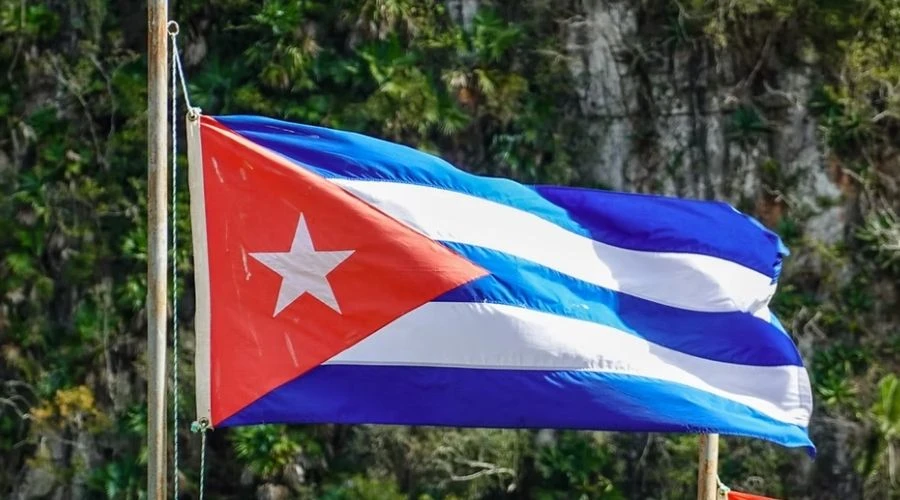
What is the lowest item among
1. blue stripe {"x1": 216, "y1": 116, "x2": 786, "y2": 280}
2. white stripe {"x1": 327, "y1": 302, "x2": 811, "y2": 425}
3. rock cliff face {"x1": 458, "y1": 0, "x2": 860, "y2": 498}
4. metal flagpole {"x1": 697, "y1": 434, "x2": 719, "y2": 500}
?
metal flagpole {"x1": 697, "y1": 434, "x2": 719, "y2": 500}

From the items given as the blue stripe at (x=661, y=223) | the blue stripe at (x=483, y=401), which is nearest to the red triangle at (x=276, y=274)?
the blue stripe at (x=483, y=401)

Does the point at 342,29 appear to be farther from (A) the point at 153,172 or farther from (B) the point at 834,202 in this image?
(A) the point at 153,172

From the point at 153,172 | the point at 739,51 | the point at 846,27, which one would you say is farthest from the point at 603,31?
the point at 153,172

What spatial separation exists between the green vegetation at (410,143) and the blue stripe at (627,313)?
588 centimetres

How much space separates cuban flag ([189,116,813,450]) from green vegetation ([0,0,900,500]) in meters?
6.16

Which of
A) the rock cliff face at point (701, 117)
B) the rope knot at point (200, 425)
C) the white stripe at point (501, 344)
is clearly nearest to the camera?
the rope knot at point (200, 425)

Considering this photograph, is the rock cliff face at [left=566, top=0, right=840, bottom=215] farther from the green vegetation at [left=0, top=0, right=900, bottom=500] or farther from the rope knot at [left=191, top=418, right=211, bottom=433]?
the rope knot at [left=191, top=418, right=211, bottom=433]

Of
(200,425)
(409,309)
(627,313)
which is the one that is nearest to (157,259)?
(200,425)

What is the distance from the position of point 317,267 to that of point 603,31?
25.8 feet

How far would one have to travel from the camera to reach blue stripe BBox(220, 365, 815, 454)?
4434mm

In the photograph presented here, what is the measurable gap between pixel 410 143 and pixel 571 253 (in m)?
6.52

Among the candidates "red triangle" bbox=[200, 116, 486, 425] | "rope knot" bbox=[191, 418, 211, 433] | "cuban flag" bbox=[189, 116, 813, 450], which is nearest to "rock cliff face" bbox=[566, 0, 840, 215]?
"cuban flag" bbox=[189, 116, 813, 450]

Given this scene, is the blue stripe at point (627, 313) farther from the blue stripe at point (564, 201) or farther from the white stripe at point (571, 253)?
the blue stripe at point (564, 201)

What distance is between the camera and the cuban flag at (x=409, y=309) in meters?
→ 4.44
